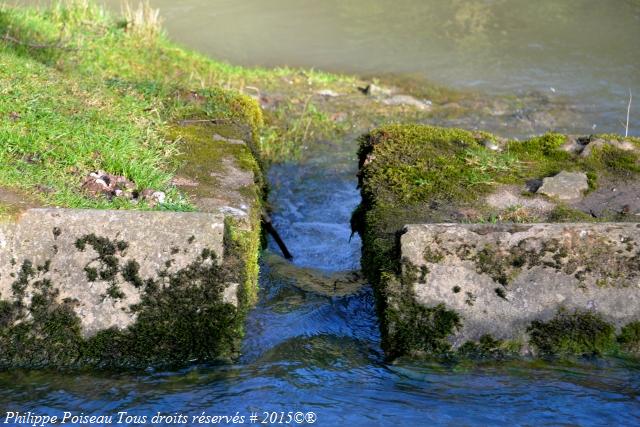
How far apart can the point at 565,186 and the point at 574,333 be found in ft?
4.21

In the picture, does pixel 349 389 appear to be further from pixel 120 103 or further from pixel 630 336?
pixel 120 103

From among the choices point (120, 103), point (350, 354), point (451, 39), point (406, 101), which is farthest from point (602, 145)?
point (451, 39)

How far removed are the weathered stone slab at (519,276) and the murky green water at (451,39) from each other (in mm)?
4951

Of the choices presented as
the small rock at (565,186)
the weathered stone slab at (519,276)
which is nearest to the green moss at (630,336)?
the weathered stone slab at (519,276)

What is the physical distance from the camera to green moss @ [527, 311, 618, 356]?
3928mm

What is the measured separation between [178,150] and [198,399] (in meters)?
2.16

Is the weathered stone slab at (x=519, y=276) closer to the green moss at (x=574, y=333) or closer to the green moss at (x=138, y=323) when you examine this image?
the green moss at (x=574, y=333)

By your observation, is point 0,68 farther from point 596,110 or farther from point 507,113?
point 596,110

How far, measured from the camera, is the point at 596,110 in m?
9.31

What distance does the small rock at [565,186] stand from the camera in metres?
4.93

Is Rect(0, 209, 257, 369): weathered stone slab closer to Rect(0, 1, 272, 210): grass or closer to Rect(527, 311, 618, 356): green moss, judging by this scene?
Rect(0, 1, 272, 210): grass

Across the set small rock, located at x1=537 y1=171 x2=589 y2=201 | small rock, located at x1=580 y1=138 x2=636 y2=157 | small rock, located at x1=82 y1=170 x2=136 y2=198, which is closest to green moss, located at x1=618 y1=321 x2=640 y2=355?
small rock, located at x1=537 y1=171 x2=589 y2=201

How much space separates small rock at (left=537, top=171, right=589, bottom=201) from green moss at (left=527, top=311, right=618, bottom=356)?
114 centimetres

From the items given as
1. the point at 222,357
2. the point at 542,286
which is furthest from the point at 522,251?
the point at 222,357
